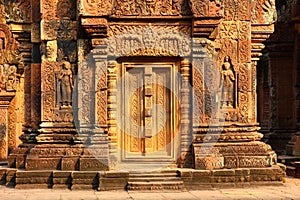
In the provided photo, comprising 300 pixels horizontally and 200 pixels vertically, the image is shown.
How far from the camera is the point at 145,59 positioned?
43.4ft

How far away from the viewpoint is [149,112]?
13203 millimetres

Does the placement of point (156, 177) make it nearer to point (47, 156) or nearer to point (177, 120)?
point (177, 120)

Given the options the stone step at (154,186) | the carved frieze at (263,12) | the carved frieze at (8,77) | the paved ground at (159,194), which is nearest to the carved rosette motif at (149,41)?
the carved frieze at (263,12)

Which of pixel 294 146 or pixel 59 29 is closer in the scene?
pixel 59 29

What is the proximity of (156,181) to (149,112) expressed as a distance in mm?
1479

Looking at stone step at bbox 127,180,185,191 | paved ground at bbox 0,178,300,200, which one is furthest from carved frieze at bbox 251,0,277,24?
stone step at bbox 127,180,185,191

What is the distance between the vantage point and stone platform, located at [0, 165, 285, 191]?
12.5 meters

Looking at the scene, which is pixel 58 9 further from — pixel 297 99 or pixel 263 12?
pixel 297 99

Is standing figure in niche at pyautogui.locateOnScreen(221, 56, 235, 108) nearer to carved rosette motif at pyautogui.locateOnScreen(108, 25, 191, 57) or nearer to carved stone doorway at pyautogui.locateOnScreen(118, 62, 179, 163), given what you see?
carved rosette motif at pyautogui.locateOnScreen(108, 25, 191, 57)

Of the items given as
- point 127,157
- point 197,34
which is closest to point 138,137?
point 127,157

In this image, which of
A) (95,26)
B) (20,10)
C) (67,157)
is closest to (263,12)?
(95,26)

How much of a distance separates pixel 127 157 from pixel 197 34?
2.85 metres

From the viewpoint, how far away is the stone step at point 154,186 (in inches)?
488

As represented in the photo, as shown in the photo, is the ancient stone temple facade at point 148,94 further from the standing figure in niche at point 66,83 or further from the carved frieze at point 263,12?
the carved frieze at point 263,12
